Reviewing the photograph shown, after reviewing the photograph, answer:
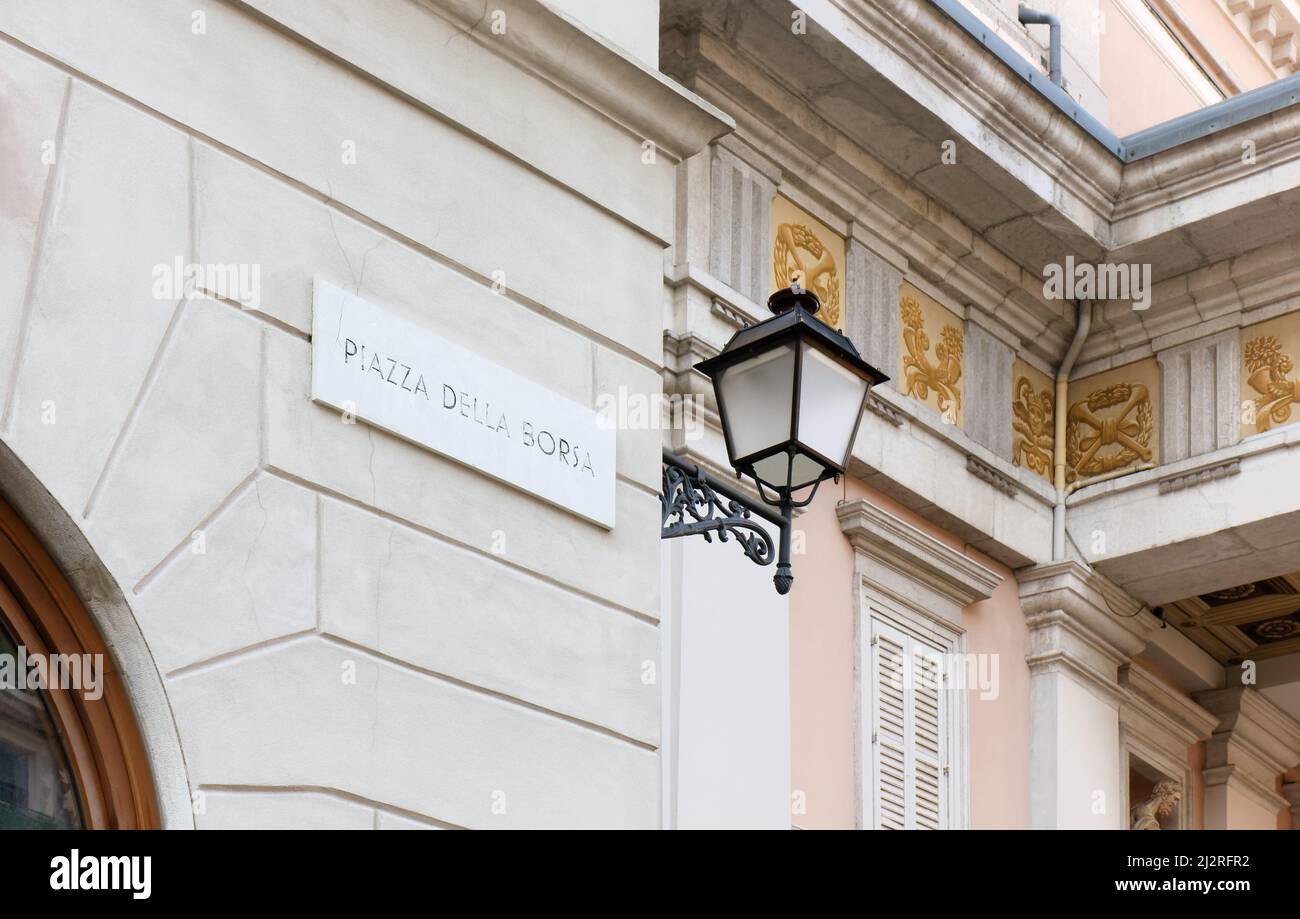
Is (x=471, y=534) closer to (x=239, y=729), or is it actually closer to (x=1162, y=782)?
(x=239, y=729)

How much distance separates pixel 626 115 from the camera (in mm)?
8203

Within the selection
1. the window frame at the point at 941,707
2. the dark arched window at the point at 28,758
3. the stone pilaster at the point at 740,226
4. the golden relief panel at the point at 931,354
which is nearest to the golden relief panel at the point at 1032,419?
the golden relief panel at the point at 931,354

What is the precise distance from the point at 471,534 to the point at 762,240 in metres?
6.07

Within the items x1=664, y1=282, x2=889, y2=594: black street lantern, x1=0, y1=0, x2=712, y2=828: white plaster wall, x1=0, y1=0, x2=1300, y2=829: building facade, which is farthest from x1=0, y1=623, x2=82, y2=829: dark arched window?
x1=664, y1=282, x2=889, y2=594: black street lantern

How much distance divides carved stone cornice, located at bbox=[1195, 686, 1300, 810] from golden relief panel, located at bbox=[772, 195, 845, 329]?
174 inches

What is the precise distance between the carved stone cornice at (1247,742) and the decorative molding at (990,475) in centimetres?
273

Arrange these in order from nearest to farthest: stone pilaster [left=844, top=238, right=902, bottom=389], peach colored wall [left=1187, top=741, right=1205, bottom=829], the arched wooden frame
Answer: the arched wooden frame → stone pilaster [left=844, top=238, right=902, bottom=389] → peach colored wall [left=1187, top=741, right=1205, bottom=829]

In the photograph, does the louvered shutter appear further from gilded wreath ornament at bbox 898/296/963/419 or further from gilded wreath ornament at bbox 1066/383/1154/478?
gilded wreath ornament at bbox 1066/383/1154/478

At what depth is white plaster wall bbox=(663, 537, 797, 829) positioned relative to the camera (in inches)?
452

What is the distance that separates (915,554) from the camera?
13.5m

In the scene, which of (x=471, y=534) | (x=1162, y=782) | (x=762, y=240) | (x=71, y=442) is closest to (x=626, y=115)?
(x=471, y=534)

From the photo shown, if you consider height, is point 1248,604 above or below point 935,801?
above

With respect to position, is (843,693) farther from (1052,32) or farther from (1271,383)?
(1052,32)

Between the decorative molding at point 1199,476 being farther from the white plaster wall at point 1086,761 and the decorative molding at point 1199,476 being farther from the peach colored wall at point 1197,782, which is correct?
the peach colored wall at point 1197,782
